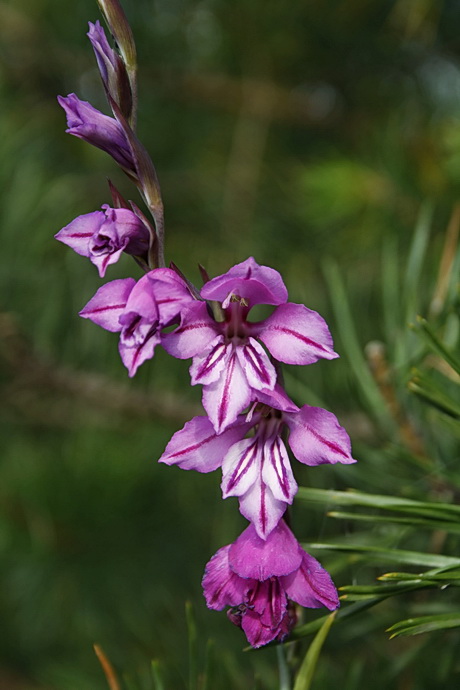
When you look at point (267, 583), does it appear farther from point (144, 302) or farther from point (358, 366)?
point (358, 366)

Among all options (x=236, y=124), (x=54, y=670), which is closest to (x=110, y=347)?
(x=54, y=670)

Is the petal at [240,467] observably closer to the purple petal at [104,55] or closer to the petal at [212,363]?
the petal at [212,363]

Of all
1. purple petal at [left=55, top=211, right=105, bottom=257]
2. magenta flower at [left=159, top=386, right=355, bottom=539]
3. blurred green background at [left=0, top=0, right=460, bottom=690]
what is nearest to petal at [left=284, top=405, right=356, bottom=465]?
magenta flower at [left=159, top=386, right=355, bottom=539]

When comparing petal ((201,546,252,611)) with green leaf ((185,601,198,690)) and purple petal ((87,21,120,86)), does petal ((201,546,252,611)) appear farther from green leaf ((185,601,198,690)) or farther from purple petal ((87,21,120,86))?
purple petal ((87,21,120,86))

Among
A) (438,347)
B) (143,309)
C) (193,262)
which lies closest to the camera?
(143,309)

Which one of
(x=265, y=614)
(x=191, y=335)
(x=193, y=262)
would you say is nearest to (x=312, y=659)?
(x=265, y=614)

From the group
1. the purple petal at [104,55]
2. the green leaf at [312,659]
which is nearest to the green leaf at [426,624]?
the green leaf at [312,659]
